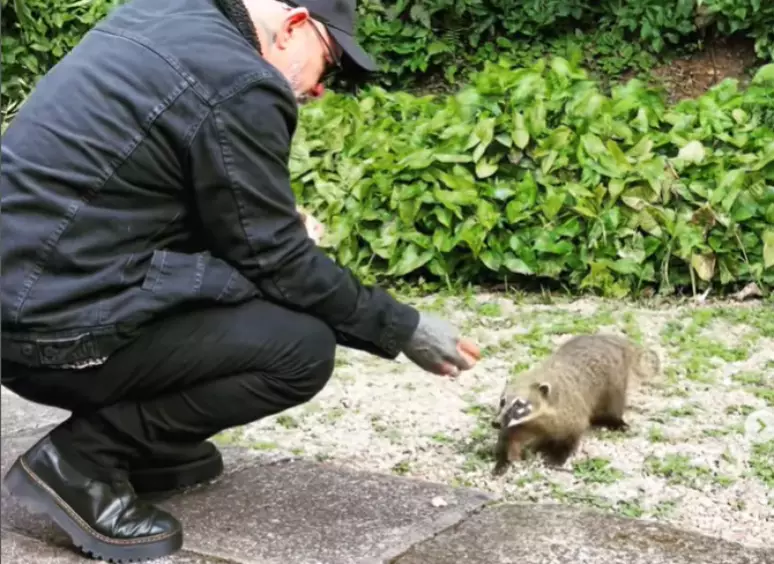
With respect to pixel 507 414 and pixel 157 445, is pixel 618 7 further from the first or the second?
pixel 157 445

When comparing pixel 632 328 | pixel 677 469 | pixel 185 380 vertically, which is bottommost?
pixel 632 328

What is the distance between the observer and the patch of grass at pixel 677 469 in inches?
132

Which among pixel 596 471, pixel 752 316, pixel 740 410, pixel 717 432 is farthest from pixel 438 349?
pixel 752 316

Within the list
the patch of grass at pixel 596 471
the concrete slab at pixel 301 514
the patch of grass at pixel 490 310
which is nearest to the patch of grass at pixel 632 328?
the patch of grass at pixel 490 310

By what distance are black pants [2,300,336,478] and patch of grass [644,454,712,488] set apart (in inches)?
47.7

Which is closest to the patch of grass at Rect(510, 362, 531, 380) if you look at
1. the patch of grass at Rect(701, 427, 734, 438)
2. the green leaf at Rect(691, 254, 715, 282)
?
the patch of grass at Rect(701, 427, 734, 438)

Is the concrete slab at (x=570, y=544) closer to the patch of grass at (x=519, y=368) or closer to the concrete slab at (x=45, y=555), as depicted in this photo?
the concrete slab at (x=45, y=555)

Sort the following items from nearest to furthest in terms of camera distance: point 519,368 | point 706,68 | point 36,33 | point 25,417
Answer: point 25,417
point 519,368
point 36,33
point 706,68

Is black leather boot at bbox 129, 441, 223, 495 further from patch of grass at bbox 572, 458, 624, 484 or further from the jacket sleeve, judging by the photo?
patch of grass at bbox 572, 458, 624, 484

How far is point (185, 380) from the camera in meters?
2.64

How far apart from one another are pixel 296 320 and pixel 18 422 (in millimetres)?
1589

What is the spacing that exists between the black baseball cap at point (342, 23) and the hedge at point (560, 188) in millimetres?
2887

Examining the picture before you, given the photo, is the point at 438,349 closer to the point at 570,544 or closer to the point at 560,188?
the point at 570,544

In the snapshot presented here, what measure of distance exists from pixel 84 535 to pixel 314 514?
0.59m
